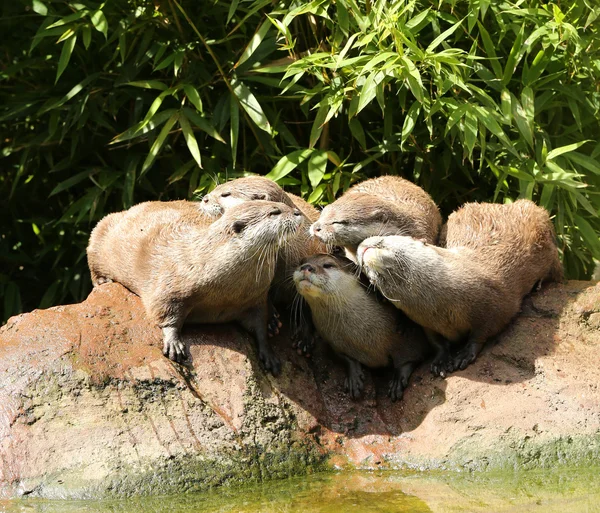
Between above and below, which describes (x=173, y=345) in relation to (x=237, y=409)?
above

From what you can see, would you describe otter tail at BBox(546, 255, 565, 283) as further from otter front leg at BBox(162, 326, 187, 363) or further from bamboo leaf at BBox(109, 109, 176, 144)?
bamboo leaf at BBox(109, 109, 176, 144)

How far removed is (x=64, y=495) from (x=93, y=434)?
0.25m

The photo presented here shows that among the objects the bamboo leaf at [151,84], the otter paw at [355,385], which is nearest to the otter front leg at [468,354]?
the otter paw at [355,385]

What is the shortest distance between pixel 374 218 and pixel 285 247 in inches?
15.5

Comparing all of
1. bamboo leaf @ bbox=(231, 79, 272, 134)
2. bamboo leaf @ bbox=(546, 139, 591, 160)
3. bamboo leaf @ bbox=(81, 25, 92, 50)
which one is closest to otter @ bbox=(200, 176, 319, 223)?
bamboo leaf @ bbox=(231, 79, 272, 134)

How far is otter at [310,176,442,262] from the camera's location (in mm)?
4062

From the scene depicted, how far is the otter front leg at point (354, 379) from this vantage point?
3992mm

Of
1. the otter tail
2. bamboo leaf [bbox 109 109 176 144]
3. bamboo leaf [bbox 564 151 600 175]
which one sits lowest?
the otter tail

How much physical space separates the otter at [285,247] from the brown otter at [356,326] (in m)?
0.11

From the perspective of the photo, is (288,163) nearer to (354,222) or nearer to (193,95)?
(193,95)

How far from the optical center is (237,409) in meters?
3.67

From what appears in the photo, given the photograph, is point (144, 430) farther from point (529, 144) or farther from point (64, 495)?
point (529, 144)

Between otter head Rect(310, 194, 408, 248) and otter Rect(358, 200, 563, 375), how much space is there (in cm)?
16

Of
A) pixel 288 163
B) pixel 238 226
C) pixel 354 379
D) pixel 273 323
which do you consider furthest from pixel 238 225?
pixel 288 163
